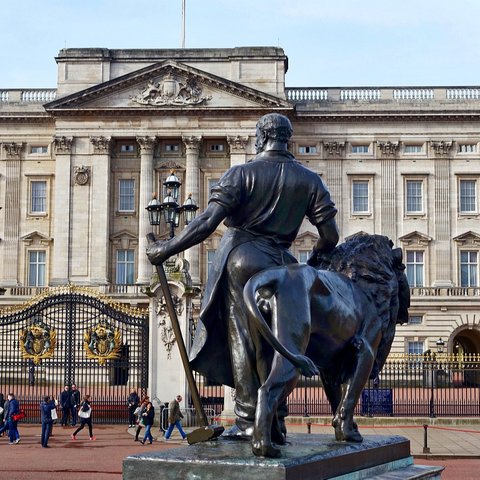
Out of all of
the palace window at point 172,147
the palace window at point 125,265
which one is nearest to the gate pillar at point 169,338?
the palace window at point 125,265

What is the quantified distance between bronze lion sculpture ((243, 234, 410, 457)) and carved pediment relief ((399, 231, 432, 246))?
4586 centimetres

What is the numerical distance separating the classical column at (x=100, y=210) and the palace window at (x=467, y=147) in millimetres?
20793

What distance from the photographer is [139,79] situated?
52.0 m

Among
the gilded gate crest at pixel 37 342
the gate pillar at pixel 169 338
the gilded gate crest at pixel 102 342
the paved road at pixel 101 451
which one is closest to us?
the paved road at pixel 101 451

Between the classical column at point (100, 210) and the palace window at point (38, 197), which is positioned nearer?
the classical column at point (100, 210)

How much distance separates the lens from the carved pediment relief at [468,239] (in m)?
52.8

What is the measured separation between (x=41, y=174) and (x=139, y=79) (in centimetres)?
829

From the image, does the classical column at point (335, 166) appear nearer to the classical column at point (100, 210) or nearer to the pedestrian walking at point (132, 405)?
the classical column at point (100, 210)

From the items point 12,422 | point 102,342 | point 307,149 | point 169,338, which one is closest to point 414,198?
point 307,149

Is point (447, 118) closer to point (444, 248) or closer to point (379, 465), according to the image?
point (444, 248)

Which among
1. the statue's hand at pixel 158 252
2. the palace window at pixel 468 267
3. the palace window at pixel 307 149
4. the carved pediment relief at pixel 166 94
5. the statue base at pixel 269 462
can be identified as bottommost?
the statue base at pixel 269 462

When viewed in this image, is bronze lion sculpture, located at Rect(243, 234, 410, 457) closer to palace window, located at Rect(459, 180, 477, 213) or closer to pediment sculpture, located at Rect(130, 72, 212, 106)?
pediment sculpture, located at Rect(130, 72, 212, 106)

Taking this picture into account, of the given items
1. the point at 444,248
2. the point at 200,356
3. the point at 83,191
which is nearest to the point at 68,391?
the point at 200,356

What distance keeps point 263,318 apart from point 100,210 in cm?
4727
